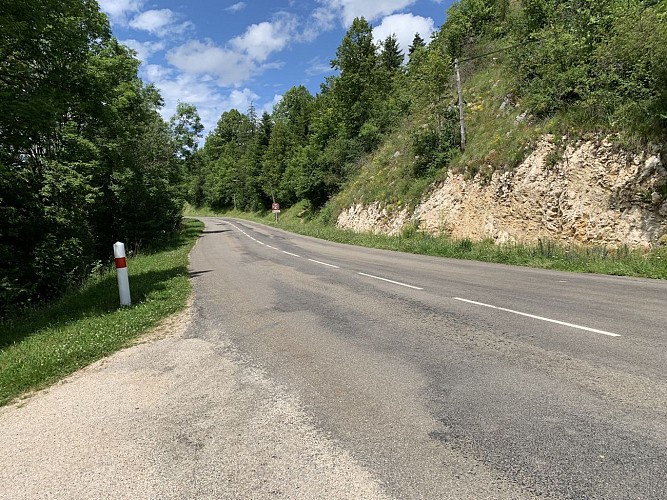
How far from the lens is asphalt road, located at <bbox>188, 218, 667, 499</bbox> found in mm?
2641

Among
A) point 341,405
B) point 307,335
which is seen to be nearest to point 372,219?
point 307,335

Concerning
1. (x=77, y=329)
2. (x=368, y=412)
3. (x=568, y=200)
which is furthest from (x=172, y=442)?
(x=568, y=200)

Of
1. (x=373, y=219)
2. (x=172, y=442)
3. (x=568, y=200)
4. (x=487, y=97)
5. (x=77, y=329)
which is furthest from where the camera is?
(x=373, y=219)

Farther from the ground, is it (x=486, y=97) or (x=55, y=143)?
(x=486, y=97)

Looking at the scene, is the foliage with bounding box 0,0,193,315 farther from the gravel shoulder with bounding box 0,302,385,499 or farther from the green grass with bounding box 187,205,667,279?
the green grass with bounding box 187,205,667,279

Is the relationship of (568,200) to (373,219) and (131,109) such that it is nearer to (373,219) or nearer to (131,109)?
(373,219)

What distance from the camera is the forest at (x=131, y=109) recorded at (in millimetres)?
9484

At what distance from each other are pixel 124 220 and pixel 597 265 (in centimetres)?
2430

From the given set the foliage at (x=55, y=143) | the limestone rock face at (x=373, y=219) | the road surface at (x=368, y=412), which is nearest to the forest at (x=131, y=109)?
the foliage at (x=55, y=143)

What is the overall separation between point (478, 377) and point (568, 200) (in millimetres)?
13725

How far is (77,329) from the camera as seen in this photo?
700 cm

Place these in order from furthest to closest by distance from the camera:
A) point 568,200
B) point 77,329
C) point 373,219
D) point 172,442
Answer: point 373,219 < point 568,200 < point 77,329 < point 172,442

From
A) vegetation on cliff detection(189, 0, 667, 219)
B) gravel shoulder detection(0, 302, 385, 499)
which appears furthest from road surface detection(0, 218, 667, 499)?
vegetation on cliff detection(189, 0, 667, 219)

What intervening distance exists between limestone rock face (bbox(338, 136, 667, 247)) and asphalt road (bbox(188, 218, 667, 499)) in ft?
17.8
